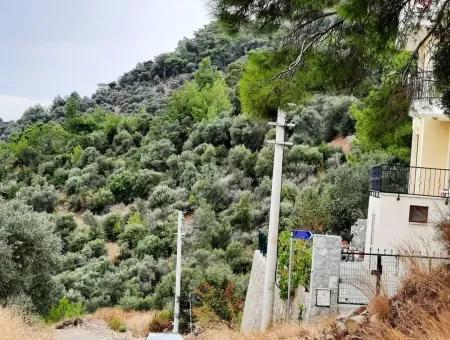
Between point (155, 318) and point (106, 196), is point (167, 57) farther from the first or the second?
point (155, 318)

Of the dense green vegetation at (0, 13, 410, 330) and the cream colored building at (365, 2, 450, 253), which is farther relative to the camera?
the dense green vegetation at (0, 13, 410, 330)

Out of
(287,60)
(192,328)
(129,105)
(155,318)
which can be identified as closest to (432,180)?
(287,60)

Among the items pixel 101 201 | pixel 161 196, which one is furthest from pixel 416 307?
pixel 101 201

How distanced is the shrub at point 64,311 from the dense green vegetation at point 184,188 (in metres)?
0.11

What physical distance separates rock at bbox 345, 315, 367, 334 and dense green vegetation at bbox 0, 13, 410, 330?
3406 mm

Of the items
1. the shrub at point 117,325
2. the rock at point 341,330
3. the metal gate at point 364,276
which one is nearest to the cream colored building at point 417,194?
the metal gate at point 364,276

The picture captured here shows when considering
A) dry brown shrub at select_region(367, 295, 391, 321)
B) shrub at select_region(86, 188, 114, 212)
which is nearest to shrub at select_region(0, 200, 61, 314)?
dry brown shrub at select_region(367, 295, 391, 321)

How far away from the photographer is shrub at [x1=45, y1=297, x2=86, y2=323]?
24509mm

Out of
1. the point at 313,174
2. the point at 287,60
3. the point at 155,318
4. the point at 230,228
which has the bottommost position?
the point at 155,318

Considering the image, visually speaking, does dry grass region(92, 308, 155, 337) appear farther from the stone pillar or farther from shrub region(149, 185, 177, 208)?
shrub region(149, 185, 177, 208)

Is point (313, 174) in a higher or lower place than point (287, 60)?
lower

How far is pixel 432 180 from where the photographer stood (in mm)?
16359

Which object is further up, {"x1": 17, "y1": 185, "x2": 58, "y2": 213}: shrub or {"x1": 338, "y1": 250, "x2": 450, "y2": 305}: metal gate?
{"x1": 338, "y1": 250, "x2": 450, "y2": 305}: metal gate

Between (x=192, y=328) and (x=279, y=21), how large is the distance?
15.2 metres
